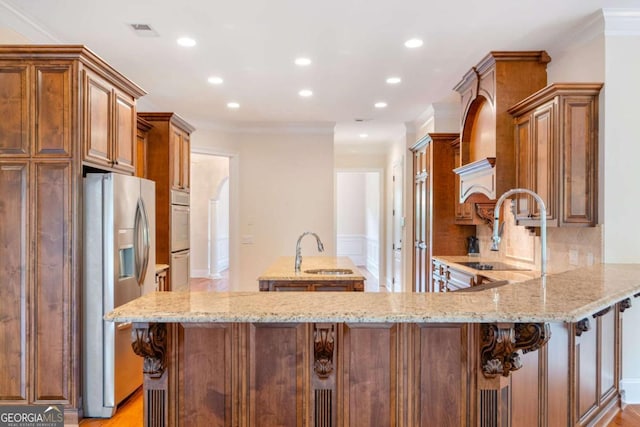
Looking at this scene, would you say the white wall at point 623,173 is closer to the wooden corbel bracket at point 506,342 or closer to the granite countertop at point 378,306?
the granite countertop at point 378,306

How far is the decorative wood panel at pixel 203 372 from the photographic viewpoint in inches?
67.8

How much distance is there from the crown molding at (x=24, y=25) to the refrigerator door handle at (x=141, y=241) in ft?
4.87

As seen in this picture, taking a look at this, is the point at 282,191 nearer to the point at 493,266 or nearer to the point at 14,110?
the point at 493,266

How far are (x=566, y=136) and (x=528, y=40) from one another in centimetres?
99

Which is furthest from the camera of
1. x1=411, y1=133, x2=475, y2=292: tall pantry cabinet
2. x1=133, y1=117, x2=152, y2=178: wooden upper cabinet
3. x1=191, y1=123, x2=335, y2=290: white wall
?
x1=191, y1=123, x2=335, y2=290: white wall

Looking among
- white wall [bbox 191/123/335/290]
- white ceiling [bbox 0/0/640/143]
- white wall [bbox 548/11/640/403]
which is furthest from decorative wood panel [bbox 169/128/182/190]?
white wall [bbox 548/11/640/403]

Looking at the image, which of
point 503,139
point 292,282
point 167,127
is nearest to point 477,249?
point 503,139

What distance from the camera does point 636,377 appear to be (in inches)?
119

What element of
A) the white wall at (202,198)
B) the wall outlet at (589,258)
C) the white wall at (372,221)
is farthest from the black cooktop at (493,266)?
the white wall at (202,198)

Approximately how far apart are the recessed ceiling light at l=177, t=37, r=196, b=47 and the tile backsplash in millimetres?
3338

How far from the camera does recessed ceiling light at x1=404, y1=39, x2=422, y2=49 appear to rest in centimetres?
350

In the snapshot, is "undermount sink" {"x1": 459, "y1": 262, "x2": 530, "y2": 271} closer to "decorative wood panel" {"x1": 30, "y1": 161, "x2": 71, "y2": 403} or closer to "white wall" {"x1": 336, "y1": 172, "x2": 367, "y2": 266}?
"decorative wood panel" {"x1": 30, "y1": 161, "x2": 71, "y2": 403}

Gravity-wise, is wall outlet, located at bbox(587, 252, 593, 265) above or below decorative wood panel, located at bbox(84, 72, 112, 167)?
below

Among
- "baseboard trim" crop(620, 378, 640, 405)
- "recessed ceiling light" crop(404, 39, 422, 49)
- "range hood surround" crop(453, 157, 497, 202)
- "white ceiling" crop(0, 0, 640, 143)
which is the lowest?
"baseboard trim" crop(620, 378, 640, 405)
